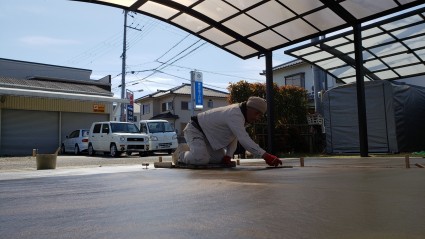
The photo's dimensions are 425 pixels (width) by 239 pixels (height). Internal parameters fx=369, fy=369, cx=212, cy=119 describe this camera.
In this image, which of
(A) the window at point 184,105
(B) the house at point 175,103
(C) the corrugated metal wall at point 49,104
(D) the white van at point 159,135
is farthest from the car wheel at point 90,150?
(A) the window at point 184,105

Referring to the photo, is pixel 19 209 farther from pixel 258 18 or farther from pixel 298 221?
pixel 258 18

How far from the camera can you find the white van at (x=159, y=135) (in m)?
16.7

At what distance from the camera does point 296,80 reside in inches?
949

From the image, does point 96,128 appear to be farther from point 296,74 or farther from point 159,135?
point 296,74

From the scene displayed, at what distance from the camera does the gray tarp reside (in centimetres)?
1101

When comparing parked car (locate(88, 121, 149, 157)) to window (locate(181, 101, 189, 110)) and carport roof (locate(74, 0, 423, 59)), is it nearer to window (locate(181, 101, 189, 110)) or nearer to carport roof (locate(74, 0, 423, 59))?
carport roof (locate(74, 0, 423, 59))

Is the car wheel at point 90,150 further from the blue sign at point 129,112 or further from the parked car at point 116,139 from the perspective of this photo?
the blue sign at point 129,112

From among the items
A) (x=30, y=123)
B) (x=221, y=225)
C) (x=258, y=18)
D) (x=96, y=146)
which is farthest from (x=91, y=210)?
(x=30, y=123)

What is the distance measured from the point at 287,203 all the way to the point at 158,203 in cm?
78

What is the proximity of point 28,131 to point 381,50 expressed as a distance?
56.6 ft

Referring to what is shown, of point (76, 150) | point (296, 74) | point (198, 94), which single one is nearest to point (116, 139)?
point (76, 150)

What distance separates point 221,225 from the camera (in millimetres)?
1604

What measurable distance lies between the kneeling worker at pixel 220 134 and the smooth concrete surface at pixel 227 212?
1758 mm

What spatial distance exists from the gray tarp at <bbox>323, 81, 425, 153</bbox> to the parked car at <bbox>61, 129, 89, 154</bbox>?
11724 mm
